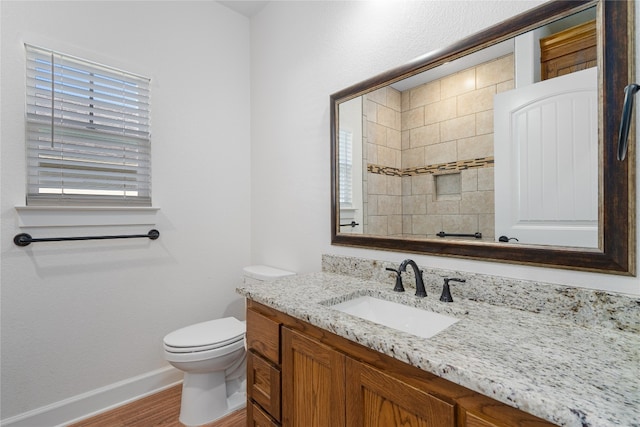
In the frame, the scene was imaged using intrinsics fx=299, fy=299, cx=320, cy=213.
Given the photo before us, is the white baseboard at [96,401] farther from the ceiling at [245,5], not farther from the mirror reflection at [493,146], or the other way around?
the ceiling at [245,5]

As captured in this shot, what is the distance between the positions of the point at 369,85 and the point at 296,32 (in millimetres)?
843

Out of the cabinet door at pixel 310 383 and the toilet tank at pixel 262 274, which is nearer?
the cabinet door at pixel 310 383

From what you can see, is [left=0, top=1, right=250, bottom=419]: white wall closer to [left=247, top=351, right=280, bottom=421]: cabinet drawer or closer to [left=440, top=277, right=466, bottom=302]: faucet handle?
[left=247, top=351, right=280, bottom=421]: cabinet drawer

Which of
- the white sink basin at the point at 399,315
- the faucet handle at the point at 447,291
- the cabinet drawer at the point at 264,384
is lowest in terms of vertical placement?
the cabinet drawer at the point at 264,384

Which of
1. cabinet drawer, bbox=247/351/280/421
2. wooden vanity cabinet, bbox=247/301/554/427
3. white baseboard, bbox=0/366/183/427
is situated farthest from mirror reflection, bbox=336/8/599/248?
white baseboard, bbox=0/366/183/427

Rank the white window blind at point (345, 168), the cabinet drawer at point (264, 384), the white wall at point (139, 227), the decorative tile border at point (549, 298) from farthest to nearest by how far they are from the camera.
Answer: the white window blind at point (345, 168) < the white wall at point (139, 227) < the cabinet drawer at point (264, 384) < the decorative tile border at point (549, 298)

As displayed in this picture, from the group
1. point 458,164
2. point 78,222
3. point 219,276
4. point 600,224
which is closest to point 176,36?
point 78,222

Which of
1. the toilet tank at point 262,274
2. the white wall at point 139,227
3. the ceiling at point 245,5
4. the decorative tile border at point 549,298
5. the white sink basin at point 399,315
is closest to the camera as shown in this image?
the decorative tile border at point 549,298

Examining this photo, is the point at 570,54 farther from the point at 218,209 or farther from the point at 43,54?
the point at 43,54

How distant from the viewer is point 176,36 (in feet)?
6.97

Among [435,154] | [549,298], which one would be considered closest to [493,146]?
[435,154]

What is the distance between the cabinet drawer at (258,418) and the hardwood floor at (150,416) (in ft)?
1.54

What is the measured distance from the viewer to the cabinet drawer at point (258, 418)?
4.04 ft

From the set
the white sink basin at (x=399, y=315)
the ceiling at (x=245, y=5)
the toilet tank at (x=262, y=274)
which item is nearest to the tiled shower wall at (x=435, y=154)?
the white sink basin at (x=399, y=315)
